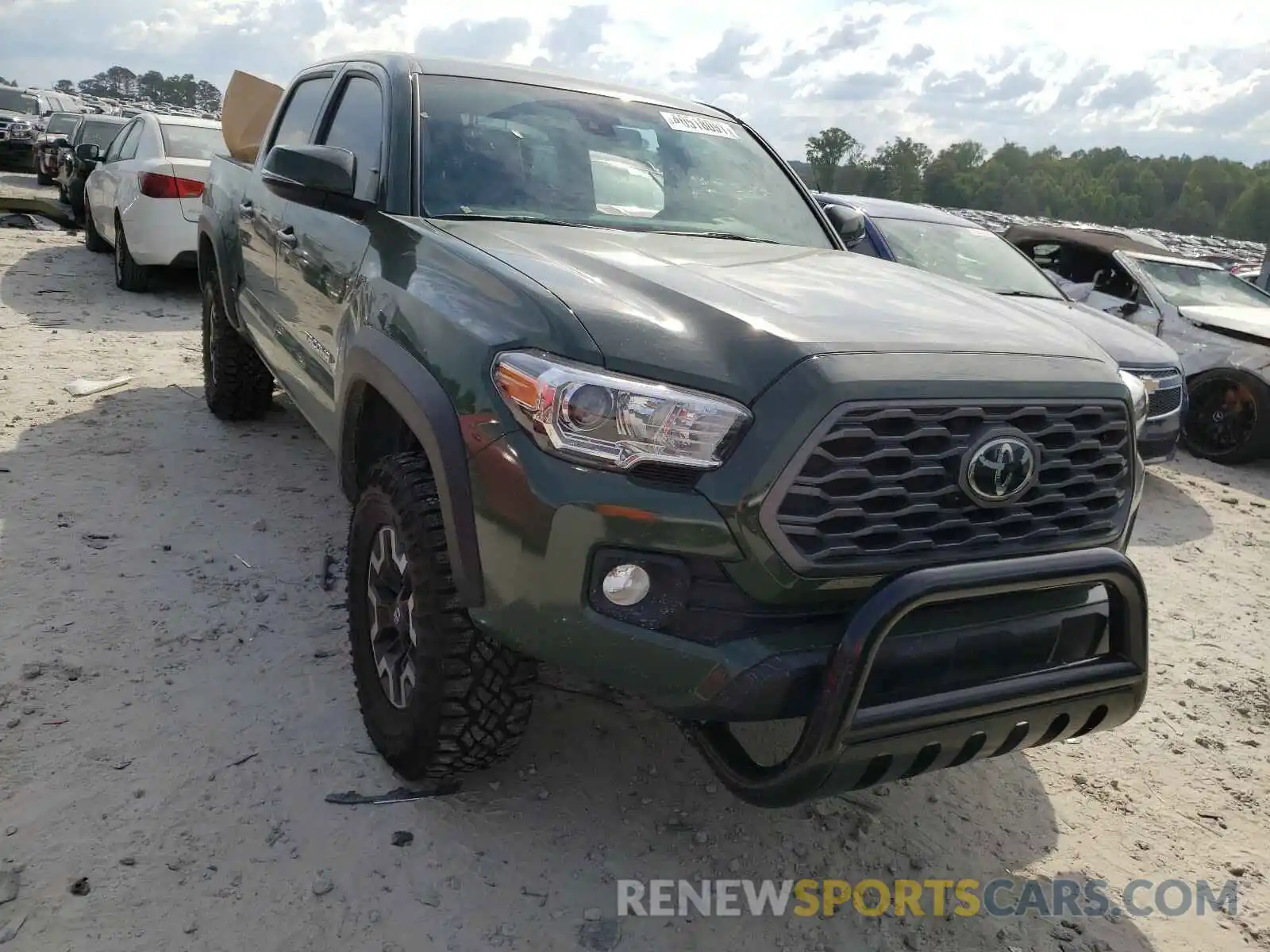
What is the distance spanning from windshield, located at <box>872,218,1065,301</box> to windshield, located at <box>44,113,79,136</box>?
19.9 meters

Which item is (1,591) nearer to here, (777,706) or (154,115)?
(777,706)

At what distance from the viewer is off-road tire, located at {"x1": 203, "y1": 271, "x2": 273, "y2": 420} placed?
5.25 meters

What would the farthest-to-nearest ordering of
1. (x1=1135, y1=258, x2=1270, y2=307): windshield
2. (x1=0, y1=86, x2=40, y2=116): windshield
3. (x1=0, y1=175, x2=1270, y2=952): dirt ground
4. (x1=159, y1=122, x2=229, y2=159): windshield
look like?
1. (x1=0, y1=86, x2=40, y2=116): windshield
2. (x1=159, y1=122, x2=229, y2=159): windshield
3. (x1=1135, y1=258, x2=1270, y2=307): windshield
4. (x1=0, y1=175, x2=1270, y2=952): dirt ground

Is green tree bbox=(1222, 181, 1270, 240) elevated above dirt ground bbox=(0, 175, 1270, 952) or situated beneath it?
elevated above

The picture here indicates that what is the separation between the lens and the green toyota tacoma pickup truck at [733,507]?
77.0 inches

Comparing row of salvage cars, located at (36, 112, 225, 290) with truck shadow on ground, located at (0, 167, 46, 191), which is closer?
row of salvage cars, located at (36, 112, 225, 290)

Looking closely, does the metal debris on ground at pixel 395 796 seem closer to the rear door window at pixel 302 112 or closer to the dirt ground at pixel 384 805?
the dirt ground at pixel 384 805

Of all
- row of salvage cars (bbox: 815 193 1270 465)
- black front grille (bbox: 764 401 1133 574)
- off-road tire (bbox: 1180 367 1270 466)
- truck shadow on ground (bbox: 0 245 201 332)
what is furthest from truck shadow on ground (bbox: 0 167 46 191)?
black front grille (bbox: 764 401 1133 574)

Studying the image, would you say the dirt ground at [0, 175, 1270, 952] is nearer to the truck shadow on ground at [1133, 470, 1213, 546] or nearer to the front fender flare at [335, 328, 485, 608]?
the front fender flare at [335, 328, 485, 608]

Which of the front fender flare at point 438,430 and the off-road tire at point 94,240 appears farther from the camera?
the off-road tire at point 94,240

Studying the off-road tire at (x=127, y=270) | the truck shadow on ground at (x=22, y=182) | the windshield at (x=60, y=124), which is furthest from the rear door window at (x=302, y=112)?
the windshield at (x=60, y=124)

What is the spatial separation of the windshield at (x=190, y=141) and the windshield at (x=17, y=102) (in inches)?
822

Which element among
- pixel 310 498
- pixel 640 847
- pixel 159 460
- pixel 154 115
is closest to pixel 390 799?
pixel 640 847

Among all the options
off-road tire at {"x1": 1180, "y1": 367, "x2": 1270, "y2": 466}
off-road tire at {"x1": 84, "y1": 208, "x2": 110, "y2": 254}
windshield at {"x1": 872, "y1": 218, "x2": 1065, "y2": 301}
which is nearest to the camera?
windshield at {"x1": 872, "y1": 218, "x2": 1065, "y2": 301}
